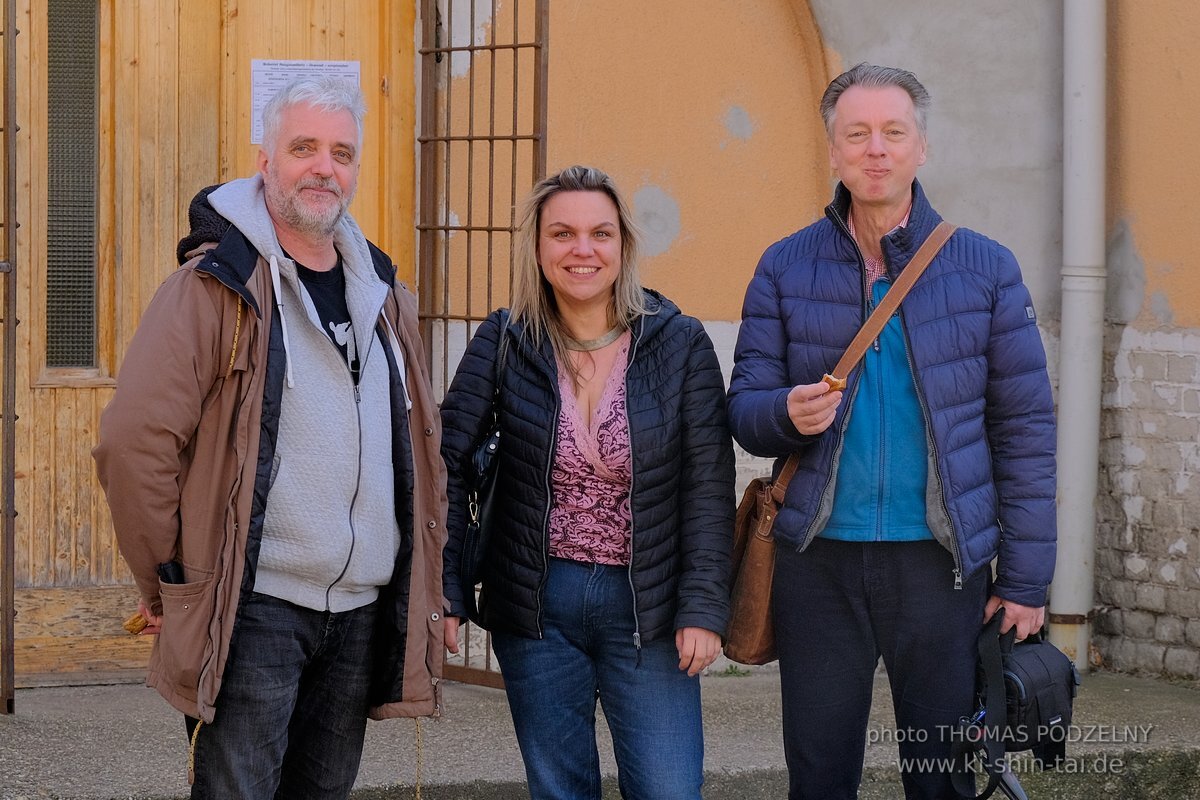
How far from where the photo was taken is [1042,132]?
19.2 ft

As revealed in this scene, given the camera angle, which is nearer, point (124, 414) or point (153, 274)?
point (124, 414)

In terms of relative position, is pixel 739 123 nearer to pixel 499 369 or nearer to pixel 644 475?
pixel 499 369

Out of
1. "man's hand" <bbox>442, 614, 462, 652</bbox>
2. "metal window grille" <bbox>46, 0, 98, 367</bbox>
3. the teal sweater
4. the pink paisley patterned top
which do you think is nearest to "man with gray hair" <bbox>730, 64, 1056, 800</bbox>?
the teal sweater

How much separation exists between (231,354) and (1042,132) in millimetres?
4066

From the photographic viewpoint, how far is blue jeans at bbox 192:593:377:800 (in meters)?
2.84

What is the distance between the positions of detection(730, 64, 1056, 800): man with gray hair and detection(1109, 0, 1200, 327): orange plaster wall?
2.73 meters

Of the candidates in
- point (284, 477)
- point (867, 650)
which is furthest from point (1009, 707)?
point (284, 477)

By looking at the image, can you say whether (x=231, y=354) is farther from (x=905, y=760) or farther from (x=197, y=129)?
(x=197, y=129)

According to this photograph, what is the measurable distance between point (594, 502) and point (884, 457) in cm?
63

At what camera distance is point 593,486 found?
3.16 meters

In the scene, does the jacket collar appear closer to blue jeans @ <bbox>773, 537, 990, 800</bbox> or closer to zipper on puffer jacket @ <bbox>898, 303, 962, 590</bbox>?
zipper on puffer jacket @ <bbox>898, 303, 962, 590</bbox>

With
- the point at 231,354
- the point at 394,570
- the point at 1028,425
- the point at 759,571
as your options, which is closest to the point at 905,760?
the point at 759,571

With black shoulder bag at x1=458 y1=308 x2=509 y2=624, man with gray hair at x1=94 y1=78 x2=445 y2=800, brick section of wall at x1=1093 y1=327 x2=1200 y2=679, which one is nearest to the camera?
man with gray hair at x1=94 y1=78 x2=445 y2=800

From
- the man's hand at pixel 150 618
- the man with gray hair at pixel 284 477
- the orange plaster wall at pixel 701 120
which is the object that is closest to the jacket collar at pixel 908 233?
the man with gray hair at pixel 284 477
